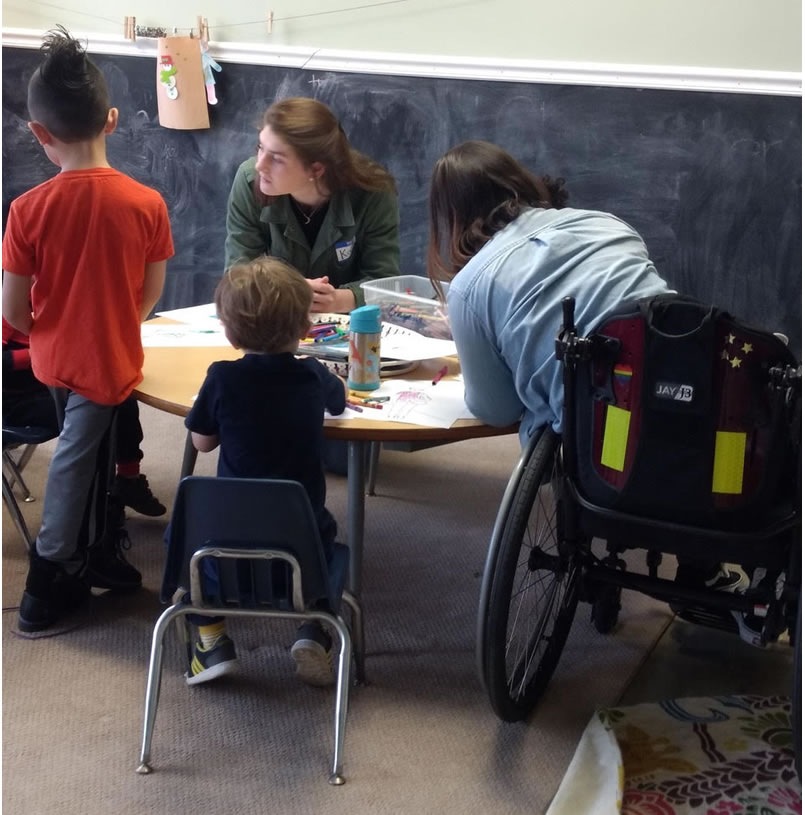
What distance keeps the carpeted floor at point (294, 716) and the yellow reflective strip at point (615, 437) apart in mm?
581

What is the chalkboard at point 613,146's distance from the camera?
3.33m

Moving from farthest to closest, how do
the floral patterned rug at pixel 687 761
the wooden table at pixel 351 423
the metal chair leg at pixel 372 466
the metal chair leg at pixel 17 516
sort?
the metal chair leg at pixel 372 466 → the metal chair leg at pixel 17 516 → the wooden table at pixel 351 423 → the floral patterned rug at pixel 687 761

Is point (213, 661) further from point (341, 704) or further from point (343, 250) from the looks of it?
point (343, 250)

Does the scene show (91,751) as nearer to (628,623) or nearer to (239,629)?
(239,629)

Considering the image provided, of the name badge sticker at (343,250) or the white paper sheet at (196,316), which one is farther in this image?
the name badge sticker at (343,250)

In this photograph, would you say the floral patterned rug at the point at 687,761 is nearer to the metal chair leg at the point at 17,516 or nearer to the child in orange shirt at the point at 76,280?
the child in orange shirt at the point at 76,280

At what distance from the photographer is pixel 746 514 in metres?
1.54

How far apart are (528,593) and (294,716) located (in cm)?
51

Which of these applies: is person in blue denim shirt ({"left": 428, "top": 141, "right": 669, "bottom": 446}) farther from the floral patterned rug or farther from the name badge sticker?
the name badge sticker

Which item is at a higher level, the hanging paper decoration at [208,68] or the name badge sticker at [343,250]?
the hanging paper decoration at [208,68]

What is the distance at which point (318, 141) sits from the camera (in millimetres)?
2537

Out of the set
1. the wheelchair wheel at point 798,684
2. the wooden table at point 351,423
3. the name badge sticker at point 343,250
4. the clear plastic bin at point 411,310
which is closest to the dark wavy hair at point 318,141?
the name badge sticker at point 343,250

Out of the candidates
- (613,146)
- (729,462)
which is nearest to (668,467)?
(729,462)

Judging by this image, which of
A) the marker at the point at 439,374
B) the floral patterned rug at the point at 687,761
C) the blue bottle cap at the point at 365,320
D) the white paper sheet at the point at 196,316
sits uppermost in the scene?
the blue bottle cap at the point at 365,320
